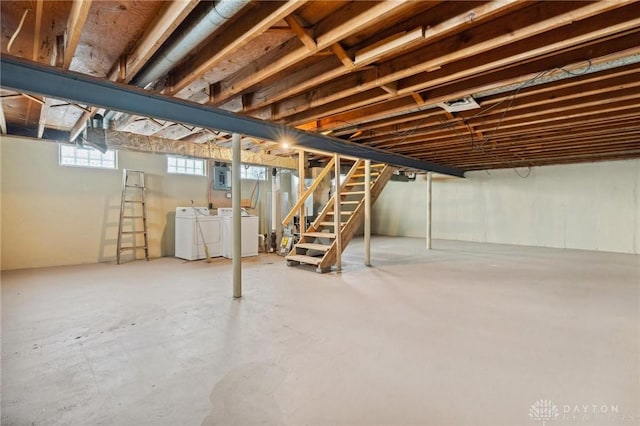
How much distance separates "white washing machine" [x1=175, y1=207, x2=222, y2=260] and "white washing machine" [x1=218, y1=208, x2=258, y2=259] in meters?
0.12

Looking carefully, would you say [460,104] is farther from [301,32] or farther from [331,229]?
[331,229]

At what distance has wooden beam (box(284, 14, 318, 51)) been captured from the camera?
1.83m

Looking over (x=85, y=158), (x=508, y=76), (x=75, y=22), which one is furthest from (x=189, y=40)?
(x=85, y=158)

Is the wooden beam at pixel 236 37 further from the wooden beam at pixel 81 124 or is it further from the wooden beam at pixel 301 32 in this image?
the wooden beam at pixel 81 124

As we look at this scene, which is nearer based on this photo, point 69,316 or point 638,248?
point 69,316

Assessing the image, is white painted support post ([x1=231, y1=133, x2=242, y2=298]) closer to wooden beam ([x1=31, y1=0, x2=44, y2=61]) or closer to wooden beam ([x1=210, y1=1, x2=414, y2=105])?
wooden beam ([x1=210, y1=1, x2=414, y2=105])

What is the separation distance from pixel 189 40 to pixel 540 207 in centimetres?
909

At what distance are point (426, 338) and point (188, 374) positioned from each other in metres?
1.84

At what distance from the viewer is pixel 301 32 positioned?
1.89 metres

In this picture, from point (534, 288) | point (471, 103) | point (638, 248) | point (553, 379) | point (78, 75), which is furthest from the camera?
point (638, 248)

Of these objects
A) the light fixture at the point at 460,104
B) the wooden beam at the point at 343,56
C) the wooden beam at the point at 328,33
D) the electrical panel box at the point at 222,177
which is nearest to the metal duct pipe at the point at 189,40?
the wooden beam at the point at 328,33

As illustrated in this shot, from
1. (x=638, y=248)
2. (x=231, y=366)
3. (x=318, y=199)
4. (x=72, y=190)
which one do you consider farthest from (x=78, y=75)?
(x=638, y=248)

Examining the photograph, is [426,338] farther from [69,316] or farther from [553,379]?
[69,316]

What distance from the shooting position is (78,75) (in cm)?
219
